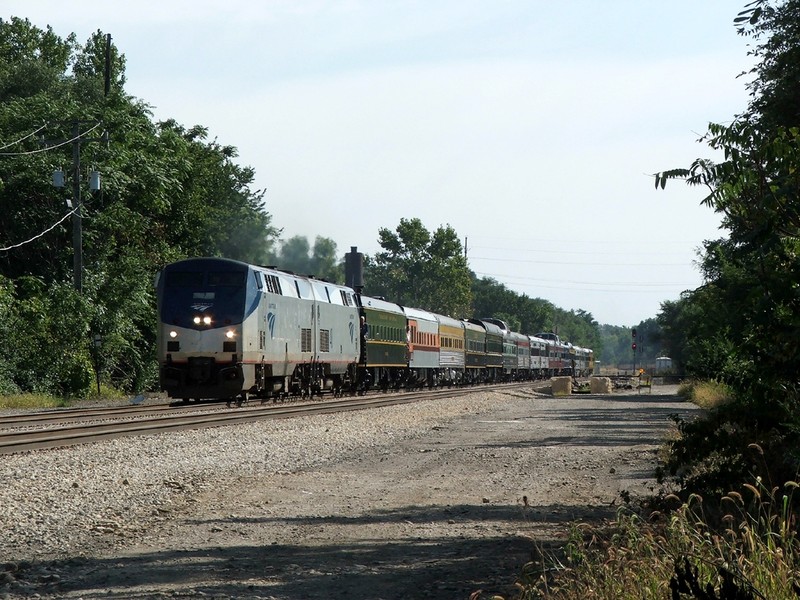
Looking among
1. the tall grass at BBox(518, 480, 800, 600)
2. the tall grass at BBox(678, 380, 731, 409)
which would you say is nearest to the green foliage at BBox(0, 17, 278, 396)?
the tall grass at BBox(678, 380, 731, 409)

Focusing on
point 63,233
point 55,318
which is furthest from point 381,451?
point 63,233

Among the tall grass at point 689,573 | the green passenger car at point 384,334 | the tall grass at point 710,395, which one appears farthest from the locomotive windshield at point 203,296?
the tall grass at point 689,573

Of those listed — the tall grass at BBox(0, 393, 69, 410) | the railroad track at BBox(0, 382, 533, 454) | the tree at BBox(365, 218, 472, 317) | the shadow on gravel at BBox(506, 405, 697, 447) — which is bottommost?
the shadow on gravel at BBox(506, 405, 697, 447)

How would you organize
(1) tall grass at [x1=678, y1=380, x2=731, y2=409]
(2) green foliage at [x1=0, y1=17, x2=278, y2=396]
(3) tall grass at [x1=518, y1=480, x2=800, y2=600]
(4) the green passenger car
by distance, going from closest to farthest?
1. (3) tall grass at [x1=518, y1=480, x2=800, y2=600]
2. (1) tall grass at [x1=678, y1=380, x2=731, y2=409]
3. (2) green foliage at [x1=0, y1=17, x2=278, y2=396]
4. (4) the green passenger car

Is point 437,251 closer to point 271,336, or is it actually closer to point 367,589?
point 271,336

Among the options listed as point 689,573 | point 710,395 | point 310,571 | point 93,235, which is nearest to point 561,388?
point 710,395

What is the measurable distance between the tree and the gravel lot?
114677mm

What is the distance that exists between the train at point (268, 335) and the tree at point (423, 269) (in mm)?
83477

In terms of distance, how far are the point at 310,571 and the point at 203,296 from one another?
20.8m

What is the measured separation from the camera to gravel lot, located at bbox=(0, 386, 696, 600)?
830 cm

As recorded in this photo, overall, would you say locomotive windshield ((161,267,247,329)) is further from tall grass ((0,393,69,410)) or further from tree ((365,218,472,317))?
tree ((365,218,472,317))

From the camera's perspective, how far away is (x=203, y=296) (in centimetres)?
2888

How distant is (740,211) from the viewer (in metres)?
8.60

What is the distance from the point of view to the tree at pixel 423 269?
137 meters
